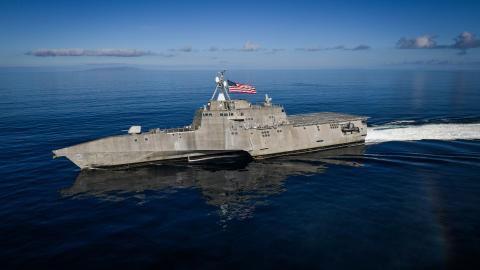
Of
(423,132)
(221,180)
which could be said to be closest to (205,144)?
(221,180)

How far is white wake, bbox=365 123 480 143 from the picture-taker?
53509 millimetres

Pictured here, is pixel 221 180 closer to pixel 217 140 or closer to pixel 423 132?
pixel 217 140

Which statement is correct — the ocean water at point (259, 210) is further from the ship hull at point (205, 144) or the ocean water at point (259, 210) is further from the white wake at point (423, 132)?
the ship hull at point (205, 144)

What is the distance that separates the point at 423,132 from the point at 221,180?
38.1 meters

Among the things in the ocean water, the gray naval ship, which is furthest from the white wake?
the gray naval ship

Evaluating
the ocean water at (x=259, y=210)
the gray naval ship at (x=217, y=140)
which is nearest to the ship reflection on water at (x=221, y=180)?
the ocean water at (x=259, y=210)

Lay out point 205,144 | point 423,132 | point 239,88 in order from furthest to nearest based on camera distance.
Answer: point 423,132
point 239,88
point 205,144

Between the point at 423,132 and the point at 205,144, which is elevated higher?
the point at 205,144

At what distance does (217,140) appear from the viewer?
45812 millimetres

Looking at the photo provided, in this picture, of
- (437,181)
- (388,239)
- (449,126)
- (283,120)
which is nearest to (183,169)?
(283,120)

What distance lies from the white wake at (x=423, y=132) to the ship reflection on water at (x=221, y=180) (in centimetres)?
1045

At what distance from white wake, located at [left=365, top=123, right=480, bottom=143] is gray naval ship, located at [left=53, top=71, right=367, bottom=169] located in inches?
439

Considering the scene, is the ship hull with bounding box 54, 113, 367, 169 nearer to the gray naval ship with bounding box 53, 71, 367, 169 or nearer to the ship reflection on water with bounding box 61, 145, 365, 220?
the gray naval ship with bounding box 53, 71, 367, 169

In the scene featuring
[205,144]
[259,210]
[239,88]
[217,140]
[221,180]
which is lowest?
[259,210]
